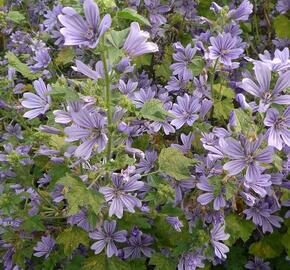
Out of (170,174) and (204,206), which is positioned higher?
(170,174)

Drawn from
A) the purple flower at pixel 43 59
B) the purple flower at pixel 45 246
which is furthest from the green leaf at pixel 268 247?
the purple flower at pixel 43 59

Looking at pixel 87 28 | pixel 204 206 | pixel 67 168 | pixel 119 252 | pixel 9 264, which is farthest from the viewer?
pixel 9 264

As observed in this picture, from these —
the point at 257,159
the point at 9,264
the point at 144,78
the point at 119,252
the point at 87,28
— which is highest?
the point at 87,28

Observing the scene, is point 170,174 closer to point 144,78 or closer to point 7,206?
point 7,206

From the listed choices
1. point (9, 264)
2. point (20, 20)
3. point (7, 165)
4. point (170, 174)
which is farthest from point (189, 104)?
point (20, 20)

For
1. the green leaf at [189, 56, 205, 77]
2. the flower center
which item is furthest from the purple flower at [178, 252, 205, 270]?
the flower center

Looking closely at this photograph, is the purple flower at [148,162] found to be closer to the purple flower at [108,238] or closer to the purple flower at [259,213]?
the purple flower at [108,238]
